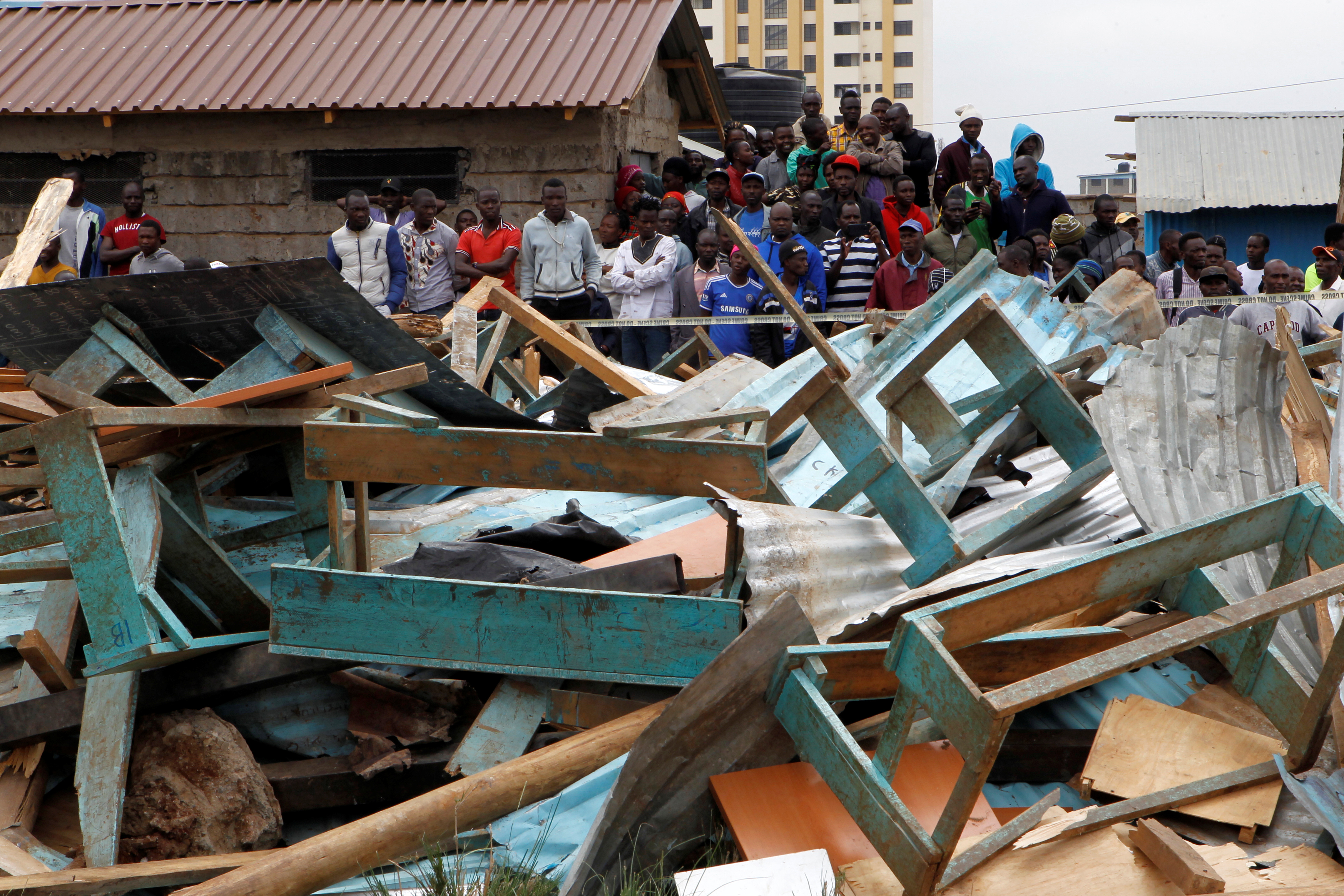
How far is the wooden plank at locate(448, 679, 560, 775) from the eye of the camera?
10.9ft

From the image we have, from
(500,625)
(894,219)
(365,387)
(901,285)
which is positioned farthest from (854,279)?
(500,625)

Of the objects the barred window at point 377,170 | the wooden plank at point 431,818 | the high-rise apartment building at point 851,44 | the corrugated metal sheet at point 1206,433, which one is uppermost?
the high-rise apartment building at point 851,44

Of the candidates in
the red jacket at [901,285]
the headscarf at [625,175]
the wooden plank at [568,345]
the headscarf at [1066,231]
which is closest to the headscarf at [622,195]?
the headscarf at [625,175]

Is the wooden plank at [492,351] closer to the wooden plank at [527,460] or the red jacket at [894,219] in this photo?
the wooden plank at [527,460]

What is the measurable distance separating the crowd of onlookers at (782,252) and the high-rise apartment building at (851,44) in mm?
67458

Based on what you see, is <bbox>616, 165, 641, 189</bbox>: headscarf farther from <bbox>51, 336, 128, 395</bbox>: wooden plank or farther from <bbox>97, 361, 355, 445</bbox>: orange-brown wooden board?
<bbox>51, 336, 128, 395</bbox>: wooden plank

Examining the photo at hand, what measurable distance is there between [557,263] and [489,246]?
809 millimetres

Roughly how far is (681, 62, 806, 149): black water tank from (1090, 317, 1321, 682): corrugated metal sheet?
16336 mm

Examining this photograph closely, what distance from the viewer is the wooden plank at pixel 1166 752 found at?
298 centimetres

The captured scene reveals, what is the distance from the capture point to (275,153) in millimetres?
11570

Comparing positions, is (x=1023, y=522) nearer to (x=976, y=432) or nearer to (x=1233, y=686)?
(x=976, y=432)

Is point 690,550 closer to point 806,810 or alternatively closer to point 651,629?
point 651,629

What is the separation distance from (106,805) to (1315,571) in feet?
12.7

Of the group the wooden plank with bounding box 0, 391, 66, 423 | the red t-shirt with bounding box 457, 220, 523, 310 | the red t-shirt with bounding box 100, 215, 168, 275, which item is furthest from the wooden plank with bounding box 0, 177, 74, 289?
the red t-shirt with bounding box 100, 215, 168, 275
